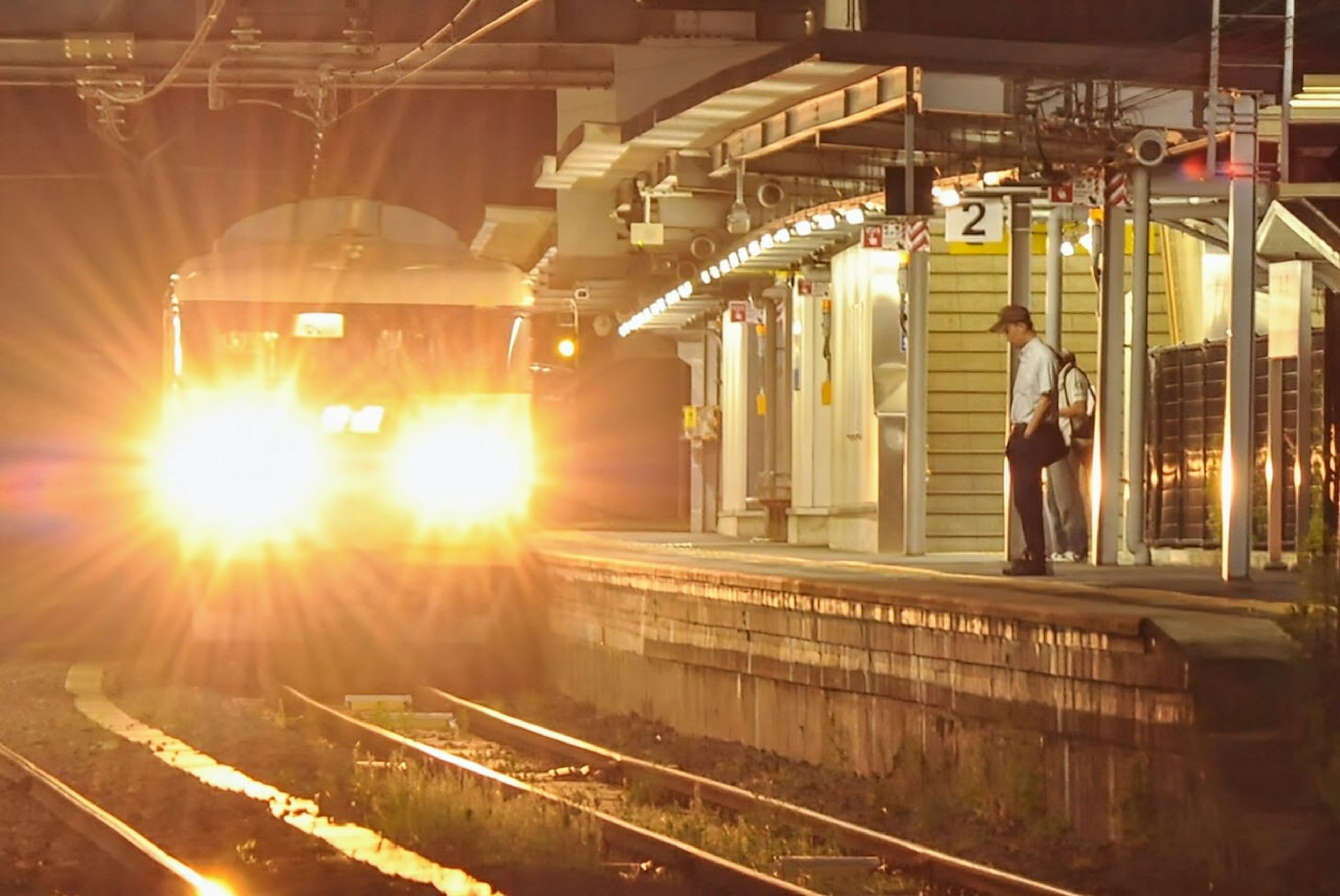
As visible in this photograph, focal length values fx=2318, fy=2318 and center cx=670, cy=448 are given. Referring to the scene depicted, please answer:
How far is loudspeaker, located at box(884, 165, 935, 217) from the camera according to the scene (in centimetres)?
1683

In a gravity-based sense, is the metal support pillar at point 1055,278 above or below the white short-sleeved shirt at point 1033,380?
above

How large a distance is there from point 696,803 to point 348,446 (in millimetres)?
8469

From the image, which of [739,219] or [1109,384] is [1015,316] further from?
[739,219]

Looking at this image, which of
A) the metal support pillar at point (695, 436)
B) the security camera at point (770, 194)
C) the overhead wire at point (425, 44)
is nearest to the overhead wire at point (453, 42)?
the overhead wire at point (425, 44)

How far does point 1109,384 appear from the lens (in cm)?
1661

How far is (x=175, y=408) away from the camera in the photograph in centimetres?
1970

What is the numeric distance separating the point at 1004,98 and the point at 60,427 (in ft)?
83.7

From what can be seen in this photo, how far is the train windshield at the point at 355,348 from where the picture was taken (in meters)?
19.8

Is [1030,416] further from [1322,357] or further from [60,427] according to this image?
[60,427]

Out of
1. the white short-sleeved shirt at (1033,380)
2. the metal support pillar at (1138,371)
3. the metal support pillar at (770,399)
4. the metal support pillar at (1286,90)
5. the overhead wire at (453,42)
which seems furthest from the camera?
the metal support pillar at (770,399)

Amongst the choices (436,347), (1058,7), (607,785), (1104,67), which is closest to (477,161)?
(436,347)

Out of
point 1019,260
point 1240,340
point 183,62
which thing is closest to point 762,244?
point 1019,260

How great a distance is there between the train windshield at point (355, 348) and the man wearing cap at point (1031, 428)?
6.00m

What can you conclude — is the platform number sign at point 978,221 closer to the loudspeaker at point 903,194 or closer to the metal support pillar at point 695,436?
the loudspeaker at point 903,194
